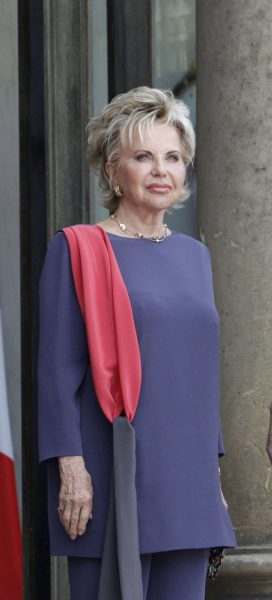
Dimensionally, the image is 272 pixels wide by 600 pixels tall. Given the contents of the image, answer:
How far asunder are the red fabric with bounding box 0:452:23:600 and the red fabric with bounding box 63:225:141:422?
144 centimetres

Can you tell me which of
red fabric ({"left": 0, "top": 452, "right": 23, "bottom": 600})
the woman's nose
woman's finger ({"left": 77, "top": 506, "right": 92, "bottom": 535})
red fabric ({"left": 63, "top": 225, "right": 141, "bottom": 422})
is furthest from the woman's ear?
red fabric ({"left": 0, "top": 452, "right": 23, "bottom": 600})

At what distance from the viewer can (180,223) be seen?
5.61m

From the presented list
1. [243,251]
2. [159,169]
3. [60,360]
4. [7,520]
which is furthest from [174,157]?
[7,520]

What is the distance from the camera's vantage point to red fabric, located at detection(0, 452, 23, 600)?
16.4 ft

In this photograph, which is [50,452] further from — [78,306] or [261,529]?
[261,529]

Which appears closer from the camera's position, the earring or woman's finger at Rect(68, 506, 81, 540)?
woman's finger at Rect(68, 506, 81, 540)

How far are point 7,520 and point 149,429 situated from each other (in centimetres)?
152

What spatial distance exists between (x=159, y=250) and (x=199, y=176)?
1.03 meters

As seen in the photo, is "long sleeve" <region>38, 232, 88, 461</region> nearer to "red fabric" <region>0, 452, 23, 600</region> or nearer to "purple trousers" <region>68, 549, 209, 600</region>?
"purple trousers" <region>68, 549, 209, 600</region>

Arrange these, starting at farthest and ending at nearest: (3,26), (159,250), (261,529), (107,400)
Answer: (3,26)
(261,529)
(159,250)
(107,400)

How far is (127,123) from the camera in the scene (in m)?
3.89

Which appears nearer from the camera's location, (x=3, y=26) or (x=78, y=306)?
(x=78, y=306)

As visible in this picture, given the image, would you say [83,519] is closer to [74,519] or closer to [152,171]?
[74,519]

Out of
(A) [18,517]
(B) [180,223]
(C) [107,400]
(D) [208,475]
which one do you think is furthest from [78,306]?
(B) [180,223]
